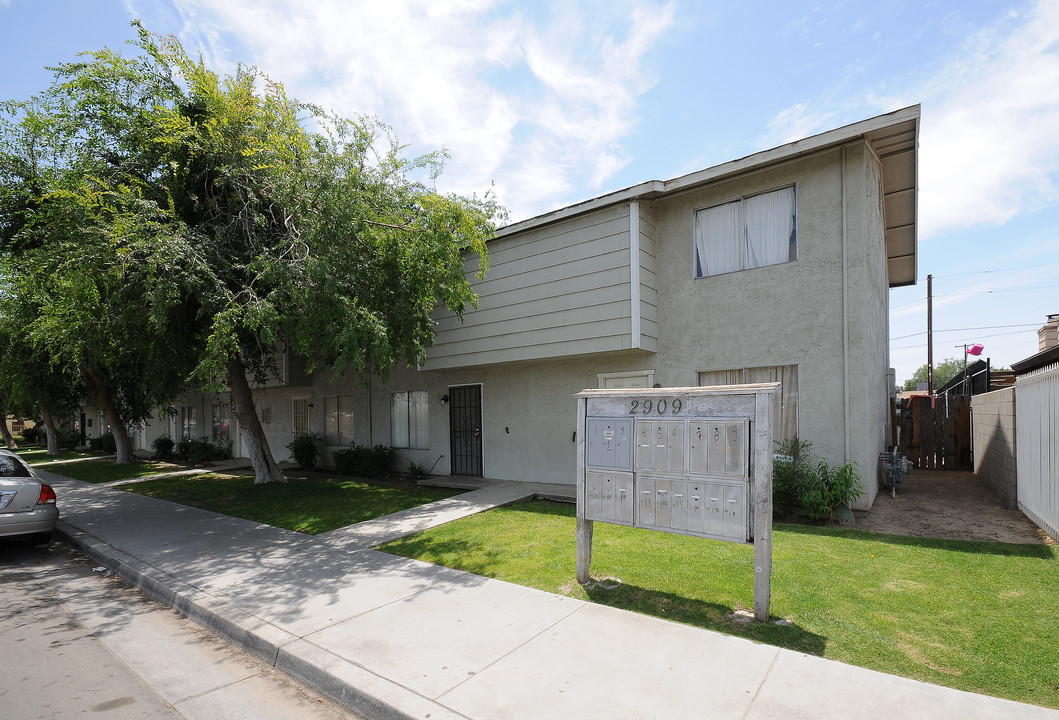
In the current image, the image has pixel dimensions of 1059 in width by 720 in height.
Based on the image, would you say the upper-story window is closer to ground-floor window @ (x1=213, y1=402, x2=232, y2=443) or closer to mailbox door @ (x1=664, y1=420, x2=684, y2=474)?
mailbox door @ (x1=664, y1=420, x2=684, y2=474)

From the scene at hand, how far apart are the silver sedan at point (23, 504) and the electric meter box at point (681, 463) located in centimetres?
799

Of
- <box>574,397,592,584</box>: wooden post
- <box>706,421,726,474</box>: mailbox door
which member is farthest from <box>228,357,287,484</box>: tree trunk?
<box>706,421,726,474</box>: mailbox door

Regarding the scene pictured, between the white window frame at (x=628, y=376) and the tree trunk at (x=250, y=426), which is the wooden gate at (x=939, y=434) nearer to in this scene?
the white window frame at (x=628, y=376)

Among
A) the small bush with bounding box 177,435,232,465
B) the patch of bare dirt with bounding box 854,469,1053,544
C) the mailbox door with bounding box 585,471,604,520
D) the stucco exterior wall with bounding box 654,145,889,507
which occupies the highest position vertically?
the stucco exterior wall with bounding box 654,145,889,507

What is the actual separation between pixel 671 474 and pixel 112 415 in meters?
22.2

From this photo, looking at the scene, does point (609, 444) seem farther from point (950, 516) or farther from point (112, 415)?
point (112, 415)

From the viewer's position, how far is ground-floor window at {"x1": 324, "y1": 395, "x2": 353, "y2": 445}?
1614cm

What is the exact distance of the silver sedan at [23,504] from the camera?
752 centimetres

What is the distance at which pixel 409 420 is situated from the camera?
14484 millimetres

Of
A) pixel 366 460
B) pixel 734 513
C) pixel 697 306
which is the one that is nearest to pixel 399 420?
pixel 366 460

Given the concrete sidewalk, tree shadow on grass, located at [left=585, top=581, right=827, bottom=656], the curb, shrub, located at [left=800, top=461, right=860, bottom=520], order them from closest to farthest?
the concrete sidewalk < the curb < tree shadow on grass, located at [left=585, top=581, right=827, bottom=656] < shrub, located at [left=800, top=461, right=860, bottom=520]

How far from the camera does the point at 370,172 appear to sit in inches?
385

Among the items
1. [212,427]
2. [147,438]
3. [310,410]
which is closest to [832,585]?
[310,410]

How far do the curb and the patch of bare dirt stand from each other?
22.1 feet
